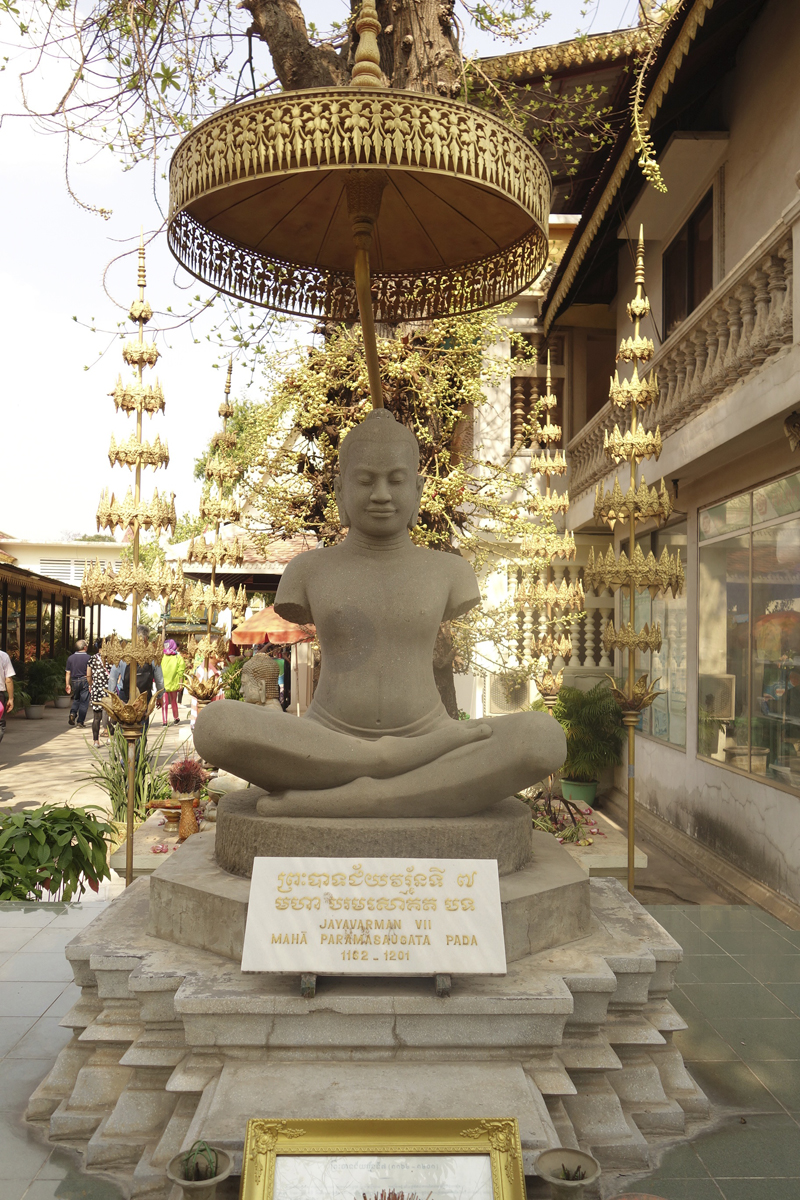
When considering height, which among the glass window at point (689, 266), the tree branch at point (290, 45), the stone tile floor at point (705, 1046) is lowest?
the stone tile floor at point (705, 1046)

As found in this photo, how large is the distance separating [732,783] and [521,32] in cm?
633

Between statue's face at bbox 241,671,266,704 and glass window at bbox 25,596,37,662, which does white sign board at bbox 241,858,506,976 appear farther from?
glass window at bbox 25,596,37,662

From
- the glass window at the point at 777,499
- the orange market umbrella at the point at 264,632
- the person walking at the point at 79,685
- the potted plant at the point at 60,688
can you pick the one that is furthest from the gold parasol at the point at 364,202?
the potted plant at the point at 60,688

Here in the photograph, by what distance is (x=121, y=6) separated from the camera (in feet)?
17.8

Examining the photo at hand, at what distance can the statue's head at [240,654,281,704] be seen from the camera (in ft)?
28.5

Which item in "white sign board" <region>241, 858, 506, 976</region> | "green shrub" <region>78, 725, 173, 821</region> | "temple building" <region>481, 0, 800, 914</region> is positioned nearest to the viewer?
"white sign board" <region>241, 858, 506, 976</region>

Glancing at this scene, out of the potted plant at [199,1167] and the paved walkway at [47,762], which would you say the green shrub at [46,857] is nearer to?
the paved walkway at [47,762]

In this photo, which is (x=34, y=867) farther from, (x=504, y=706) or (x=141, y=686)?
(x=141, y=686)

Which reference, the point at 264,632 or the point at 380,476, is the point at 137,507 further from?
the point at 264,632

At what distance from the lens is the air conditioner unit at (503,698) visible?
40.0 feet

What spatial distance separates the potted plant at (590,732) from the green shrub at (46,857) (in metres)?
6.11

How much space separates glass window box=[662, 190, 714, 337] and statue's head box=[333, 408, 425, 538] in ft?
19.2

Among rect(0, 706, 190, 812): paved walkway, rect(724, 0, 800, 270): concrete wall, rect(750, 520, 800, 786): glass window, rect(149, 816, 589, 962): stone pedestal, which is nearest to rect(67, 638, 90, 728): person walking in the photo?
rect(0, 706, 190, 812): paved walkway

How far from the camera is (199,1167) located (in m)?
2.40
